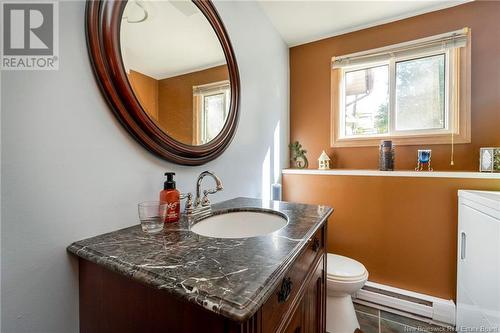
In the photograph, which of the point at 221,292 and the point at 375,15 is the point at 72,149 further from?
the point at 375,15

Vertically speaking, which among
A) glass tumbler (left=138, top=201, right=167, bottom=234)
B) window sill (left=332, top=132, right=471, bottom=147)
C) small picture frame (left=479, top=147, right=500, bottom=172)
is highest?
window sill (left=332, top=132, right=471, bottom=147)

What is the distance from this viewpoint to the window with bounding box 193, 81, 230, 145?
104 cm

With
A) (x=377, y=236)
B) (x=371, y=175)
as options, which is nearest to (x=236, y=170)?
(x=371, y=175)

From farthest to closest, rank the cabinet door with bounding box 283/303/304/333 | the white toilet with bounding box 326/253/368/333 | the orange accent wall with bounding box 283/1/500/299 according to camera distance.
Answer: the orange accent wall with bounding box 283/1/500/299 → the white toilet with bounding box 326/253/368/333 → the cabinet door with bounding box 283/303/304/333

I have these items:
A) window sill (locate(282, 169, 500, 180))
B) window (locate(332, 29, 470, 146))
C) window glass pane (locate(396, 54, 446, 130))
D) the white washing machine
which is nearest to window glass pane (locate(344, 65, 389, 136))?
window (locate(332, 29, 470, 146))

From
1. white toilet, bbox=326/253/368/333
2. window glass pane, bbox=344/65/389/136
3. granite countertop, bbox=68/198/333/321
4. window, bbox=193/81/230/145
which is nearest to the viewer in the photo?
granite countertop, bbox=68/198/333/321

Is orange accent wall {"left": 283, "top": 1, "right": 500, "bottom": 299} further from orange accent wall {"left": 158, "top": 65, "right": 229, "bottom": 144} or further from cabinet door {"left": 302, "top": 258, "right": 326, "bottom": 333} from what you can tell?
orange accent wall {"left": 158, "top": 65, "right": 229, "bottom": 144}

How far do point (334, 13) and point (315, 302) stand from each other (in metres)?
2.06

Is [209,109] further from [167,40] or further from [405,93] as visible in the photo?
[405,93]

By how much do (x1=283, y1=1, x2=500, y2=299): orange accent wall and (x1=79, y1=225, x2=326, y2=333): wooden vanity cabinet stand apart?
1.21 meters

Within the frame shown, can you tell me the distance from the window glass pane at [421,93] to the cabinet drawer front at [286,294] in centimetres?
168

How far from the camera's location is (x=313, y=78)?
218cm

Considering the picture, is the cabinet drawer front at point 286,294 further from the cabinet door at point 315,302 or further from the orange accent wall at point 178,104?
the orange accent wall at point 178,104

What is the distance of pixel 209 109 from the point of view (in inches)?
43.9
